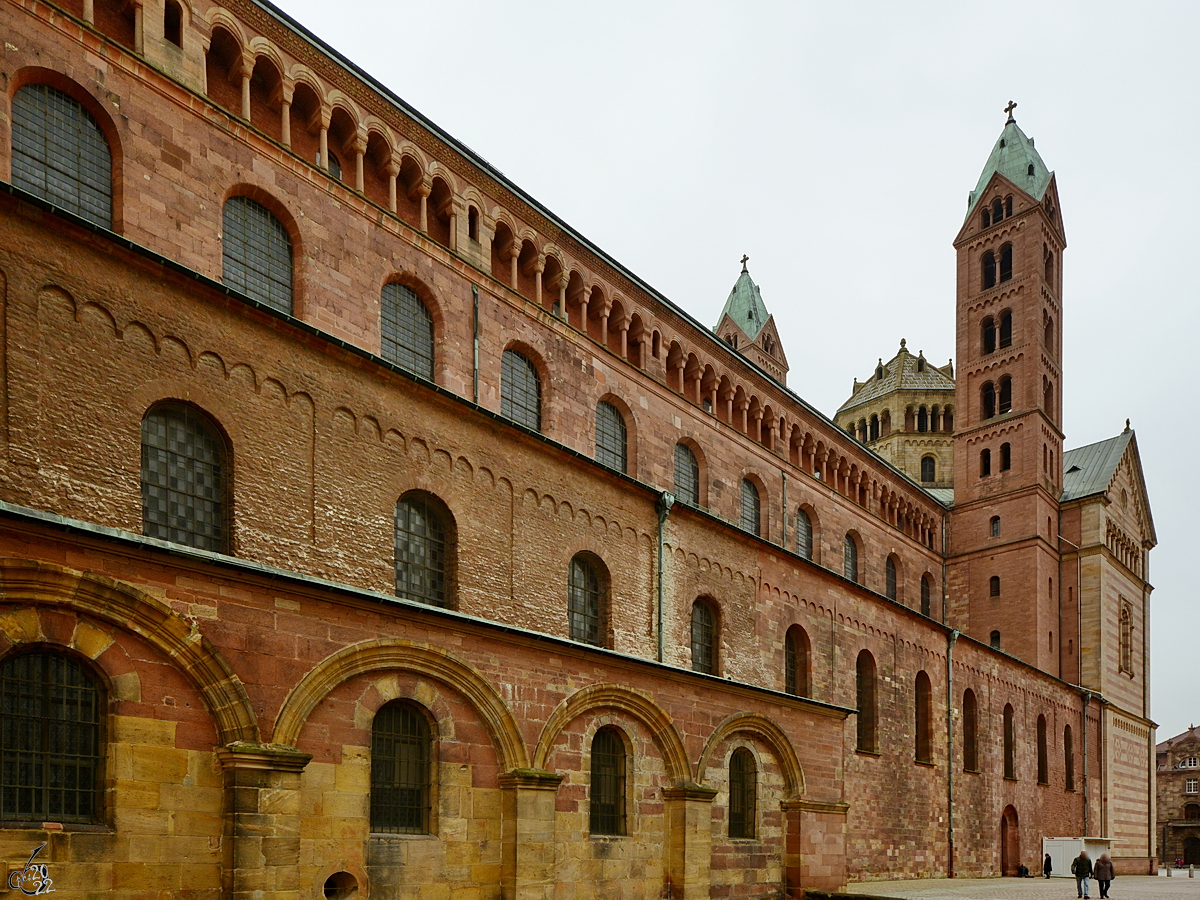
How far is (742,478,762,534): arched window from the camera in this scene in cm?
3266

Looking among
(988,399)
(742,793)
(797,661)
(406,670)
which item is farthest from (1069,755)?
(406,670)

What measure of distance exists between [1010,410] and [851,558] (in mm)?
13972

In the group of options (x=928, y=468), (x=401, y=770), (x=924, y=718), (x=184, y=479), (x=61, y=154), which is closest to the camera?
(x=184, y=479)

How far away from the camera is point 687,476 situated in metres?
30.4

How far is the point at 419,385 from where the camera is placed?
18.3 meters

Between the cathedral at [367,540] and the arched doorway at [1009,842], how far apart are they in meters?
5.49

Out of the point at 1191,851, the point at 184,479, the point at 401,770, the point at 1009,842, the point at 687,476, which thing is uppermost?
the point at 687,476

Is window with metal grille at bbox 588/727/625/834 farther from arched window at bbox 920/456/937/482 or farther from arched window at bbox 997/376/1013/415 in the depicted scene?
arched window at bbox 920/456/937/482

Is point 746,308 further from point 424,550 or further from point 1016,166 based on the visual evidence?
point 424,550

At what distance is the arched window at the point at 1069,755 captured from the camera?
45.6 m

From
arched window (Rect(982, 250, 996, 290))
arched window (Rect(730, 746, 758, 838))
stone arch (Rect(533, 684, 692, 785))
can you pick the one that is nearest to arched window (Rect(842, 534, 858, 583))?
arched window (Rect(730, 746, 758, 838))

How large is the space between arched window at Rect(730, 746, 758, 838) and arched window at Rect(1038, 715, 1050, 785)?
25037mm

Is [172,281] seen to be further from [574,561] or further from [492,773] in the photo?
[574,561]

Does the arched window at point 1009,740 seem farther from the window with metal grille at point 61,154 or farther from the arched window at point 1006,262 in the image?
the window with metal grille at point 61,154
